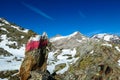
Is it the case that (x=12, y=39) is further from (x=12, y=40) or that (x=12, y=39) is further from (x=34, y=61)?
(x=34, y=61)

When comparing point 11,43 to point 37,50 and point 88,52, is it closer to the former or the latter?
point 88,52

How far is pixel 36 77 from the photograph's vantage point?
26.3 m

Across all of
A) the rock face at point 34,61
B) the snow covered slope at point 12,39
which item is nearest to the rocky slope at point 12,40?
the snow covered slope at point 12,39

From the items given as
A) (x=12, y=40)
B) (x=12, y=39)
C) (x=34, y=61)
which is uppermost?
(x=12, y=39)

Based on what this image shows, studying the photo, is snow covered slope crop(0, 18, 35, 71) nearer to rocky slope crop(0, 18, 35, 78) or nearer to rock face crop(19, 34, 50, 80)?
rocky slope crop(0, 18, 35, 78)

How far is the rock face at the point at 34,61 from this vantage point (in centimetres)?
2762

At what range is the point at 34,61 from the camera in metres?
28.3

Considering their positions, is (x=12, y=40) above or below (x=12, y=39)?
below

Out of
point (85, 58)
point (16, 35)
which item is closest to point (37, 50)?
point (85, 58)

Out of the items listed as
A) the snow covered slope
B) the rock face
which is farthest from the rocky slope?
the rock face

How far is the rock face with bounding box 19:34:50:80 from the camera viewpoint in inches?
1088

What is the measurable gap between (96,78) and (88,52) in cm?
790

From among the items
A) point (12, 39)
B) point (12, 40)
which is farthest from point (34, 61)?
point (12, 39)

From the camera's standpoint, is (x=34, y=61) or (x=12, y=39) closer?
(x=34, y=61)
